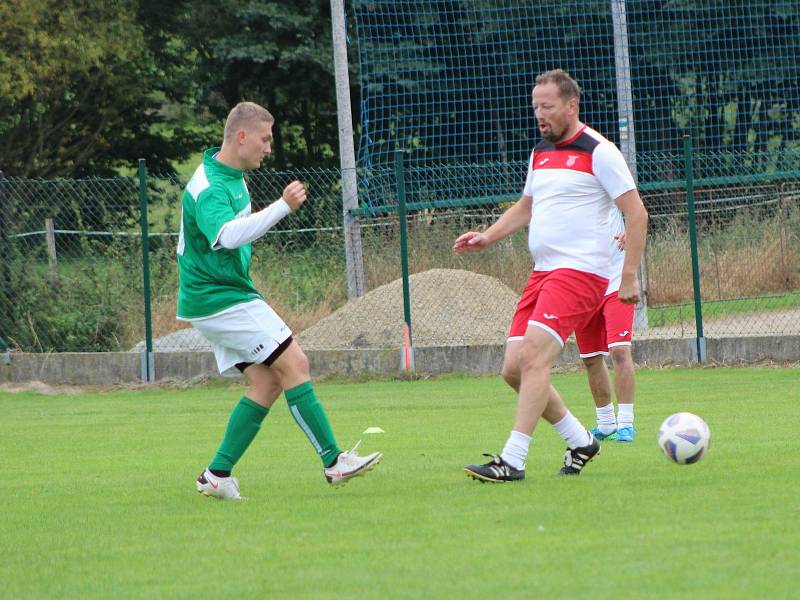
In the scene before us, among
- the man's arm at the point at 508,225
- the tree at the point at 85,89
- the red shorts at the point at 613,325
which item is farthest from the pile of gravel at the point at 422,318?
the tree at the point at 85,89

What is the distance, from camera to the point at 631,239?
7.25 m

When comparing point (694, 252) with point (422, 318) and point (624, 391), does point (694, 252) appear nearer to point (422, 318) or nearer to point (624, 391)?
point (422, 318)

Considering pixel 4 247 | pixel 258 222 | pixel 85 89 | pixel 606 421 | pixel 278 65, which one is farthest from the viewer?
pixel 85 89

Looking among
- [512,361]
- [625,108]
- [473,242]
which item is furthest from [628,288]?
[625,108]

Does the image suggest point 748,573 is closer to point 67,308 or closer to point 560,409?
point 560,409

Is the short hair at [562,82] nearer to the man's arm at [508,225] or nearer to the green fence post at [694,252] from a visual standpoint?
the man's arm at [508,225]

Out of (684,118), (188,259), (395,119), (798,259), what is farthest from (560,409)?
(684,118)

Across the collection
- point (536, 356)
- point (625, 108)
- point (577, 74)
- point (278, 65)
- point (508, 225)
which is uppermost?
point (278, 65)

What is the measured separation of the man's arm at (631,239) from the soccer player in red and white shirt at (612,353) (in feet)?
6.21

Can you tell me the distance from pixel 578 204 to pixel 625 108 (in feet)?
33.1

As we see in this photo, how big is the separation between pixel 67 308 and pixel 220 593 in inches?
488

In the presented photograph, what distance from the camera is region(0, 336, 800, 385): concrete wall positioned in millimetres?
14852

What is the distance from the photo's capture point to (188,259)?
7.05m

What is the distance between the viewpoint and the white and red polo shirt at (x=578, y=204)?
24.0ft
